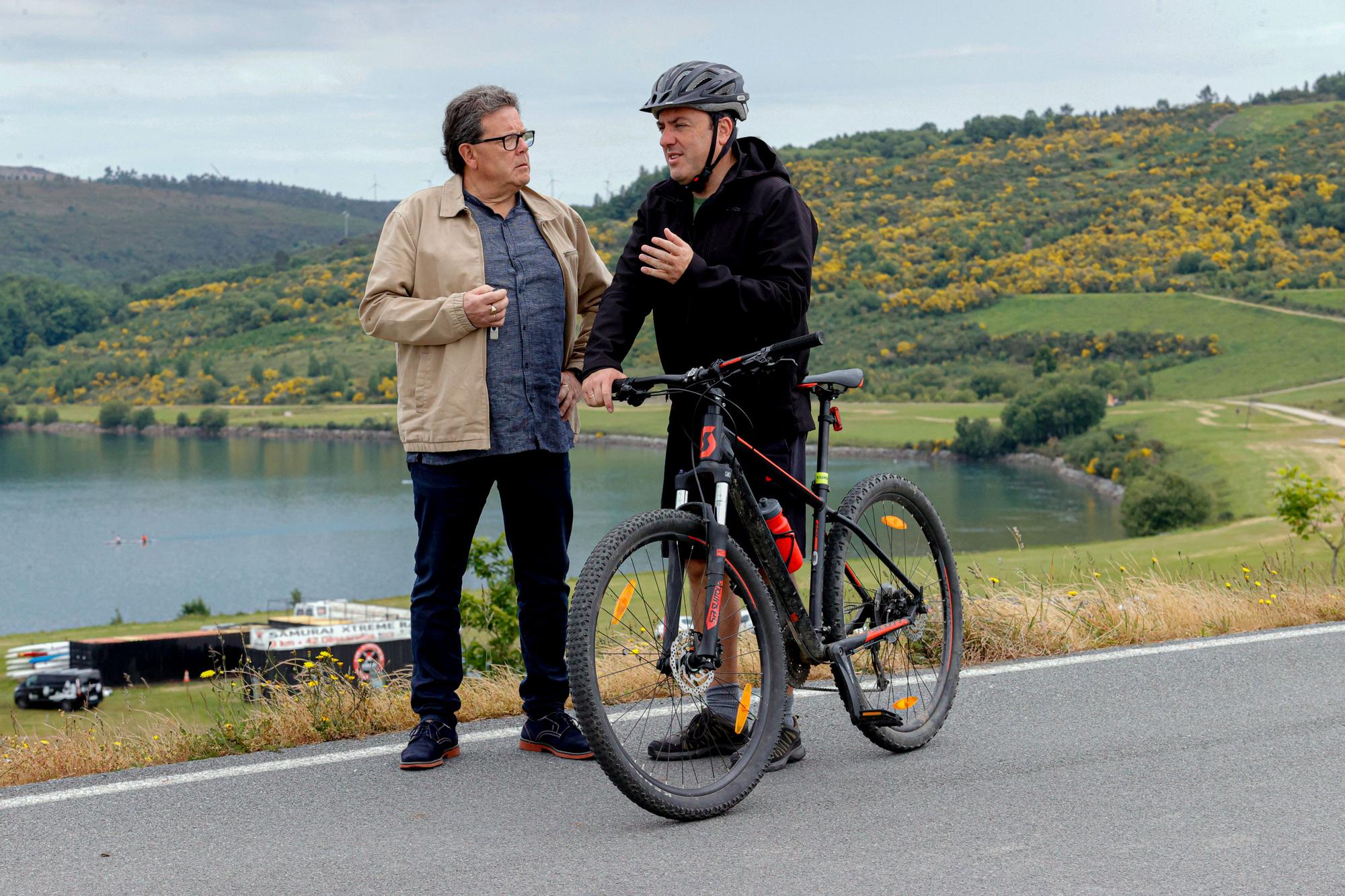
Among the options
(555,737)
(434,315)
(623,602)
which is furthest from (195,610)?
(623,602)

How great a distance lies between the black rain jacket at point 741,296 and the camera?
4.17 meters

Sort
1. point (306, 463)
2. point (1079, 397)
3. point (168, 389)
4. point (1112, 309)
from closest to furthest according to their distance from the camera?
1. point (1079, 397)
2. point (306, 463)
3. point (1112, 309)
4. point (168, 389)

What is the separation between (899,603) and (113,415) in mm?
142313

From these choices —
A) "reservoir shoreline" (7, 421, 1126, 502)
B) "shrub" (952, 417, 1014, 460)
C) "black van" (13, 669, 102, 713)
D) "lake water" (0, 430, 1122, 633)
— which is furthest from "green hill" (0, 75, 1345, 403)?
"black van" (13, 669, 102, 713)

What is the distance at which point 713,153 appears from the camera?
4164 millimetres

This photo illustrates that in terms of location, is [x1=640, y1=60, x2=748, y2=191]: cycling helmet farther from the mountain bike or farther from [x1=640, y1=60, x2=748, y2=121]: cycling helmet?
the mountain bike

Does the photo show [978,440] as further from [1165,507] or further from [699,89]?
[699,89]

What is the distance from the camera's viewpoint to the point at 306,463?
116 metres

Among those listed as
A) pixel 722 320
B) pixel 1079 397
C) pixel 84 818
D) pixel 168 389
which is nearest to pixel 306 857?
pixel 84 818

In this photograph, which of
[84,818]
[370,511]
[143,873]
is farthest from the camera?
[370,511]

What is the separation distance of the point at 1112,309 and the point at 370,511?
73595 millimetres

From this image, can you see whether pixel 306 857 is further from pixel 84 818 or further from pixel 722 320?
pixel 722 320

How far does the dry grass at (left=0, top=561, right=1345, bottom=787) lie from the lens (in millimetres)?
4480

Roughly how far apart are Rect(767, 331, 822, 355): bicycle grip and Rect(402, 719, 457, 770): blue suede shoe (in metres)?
1.57
